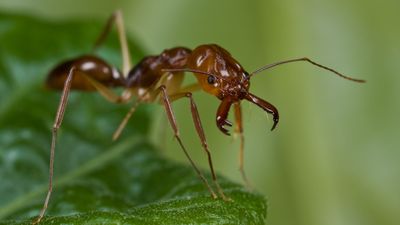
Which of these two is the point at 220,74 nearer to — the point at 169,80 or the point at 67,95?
the point at 169,80

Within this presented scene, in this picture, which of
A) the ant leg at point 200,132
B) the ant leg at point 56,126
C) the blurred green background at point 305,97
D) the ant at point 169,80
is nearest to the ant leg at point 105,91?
the ant at point 169,80

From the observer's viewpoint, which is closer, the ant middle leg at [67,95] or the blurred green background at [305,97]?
the ant middle leg at [67,95]

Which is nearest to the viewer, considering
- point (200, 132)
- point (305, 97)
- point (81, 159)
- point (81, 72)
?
point (200, 132)

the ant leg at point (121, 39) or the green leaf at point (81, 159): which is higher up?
the ant leg at point (121, 39)

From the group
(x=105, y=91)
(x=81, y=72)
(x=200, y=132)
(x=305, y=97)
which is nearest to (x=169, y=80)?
(x=105, y=91)

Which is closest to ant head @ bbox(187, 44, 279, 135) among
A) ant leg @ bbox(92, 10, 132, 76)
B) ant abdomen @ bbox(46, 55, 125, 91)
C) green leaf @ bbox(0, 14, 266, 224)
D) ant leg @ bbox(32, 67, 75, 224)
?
green leaf @ bbox(0, 14, 266, 224)

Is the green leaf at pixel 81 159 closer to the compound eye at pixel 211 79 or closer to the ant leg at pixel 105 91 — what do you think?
the ant leg at pixel 105 91

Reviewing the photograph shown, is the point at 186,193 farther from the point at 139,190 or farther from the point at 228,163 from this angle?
the point at 228,163
